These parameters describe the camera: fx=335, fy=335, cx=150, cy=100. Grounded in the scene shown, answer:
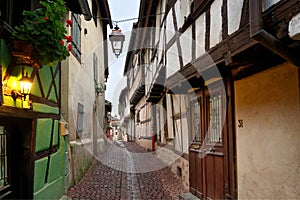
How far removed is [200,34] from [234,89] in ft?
3.58

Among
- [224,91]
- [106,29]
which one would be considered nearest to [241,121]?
[224,91]

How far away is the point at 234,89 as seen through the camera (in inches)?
199

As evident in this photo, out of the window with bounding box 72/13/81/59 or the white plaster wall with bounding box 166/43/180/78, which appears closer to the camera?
the white plaster wall with bounding box 166/43/180/78

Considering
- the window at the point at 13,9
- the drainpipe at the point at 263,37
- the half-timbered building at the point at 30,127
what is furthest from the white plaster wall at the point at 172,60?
the drainpipe at the point at 263,37

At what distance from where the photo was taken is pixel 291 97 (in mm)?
3502

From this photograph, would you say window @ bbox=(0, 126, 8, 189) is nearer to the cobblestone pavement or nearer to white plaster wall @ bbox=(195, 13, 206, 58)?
the cobblestone pavement

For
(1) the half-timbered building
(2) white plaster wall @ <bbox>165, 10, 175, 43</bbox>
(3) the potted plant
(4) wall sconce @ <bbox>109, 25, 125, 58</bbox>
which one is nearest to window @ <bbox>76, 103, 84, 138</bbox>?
(1) the half-timbered building

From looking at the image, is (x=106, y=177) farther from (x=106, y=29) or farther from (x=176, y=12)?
(x=106, y=29)

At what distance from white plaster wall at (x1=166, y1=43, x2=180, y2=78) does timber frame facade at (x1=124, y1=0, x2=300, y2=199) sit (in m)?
0.02

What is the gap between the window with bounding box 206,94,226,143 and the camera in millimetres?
5630

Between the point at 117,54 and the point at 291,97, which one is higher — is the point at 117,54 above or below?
above

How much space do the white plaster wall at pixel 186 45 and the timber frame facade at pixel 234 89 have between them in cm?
2

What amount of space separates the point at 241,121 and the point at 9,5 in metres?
3.47

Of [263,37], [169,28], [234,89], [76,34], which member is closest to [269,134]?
[234,89]
